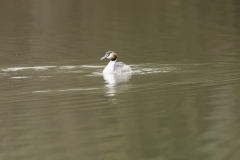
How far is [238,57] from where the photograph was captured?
2047 centimetres

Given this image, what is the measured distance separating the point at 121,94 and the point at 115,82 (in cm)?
221

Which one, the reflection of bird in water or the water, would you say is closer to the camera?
the water

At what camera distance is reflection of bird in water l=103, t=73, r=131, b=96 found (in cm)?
1403

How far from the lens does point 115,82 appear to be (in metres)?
15.7

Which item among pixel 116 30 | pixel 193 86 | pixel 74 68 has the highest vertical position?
pixel 116 30

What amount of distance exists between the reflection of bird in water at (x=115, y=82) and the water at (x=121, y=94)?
22 millimetres

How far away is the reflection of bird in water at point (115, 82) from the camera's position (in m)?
14.0

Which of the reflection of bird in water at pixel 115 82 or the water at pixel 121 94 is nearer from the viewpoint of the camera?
the water at pixel 121 94

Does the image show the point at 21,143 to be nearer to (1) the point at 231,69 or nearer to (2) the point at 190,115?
(2) the point at 190,115

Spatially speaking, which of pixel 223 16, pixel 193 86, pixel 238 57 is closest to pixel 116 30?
pixel 223 16

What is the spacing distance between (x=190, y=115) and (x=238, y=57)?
385 inches

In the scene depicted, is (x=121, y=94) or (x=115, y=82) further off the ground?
(x=115, y=82)

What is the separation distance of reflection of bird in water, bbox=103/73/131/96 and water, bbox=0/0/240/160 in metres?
0.02

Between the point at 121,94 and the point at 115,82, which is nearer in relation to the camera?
the point at 121,94
